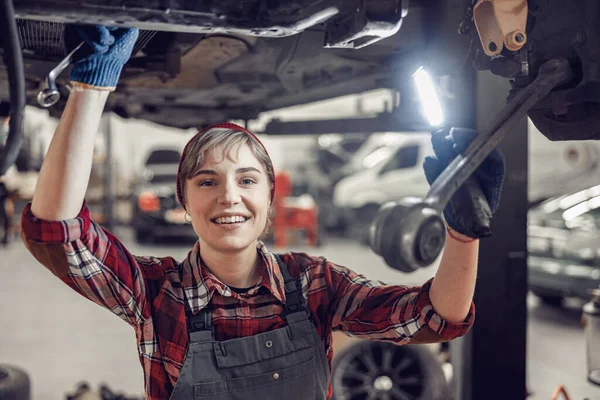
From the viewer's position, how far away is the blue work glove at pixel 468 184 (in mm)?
1022

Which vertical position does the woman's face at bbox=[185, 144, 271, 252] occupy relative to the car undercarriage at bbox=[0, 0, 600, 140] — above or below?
below

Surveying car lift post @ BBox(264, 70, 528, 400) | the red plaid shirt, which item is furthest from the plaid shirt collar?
car lift post @ BBox(264, 70, 528, 400)

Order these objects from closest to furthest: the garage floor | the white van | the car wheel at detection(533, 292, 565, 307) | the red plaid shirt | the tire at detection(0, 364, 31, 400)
Answer: the red plaid shirt < the tire at detection(0, 364, 31, 400) < the garage floor < the car wheel at detection(533, 292, 565, 307) < the white van

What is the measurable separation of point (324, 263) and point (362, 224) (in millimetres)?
6959

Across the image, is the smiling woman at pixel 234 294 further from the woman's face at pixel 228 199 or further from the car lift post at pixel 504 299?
the car lift post at pixel 504 299

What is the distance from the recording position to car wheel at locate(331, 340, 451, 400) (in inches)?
102

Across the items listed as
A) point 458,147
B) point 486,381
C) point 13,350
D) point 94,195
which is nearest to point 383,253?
point 458,147

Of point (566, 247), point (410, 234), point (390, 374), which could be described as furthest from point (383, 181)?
point (410, 234)

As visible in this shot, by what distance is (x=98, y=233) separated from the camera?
3.78ft

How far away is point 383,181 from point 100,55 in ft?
22.4

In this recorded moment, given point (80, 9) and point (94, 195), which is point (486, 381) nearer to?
point (80, 9)

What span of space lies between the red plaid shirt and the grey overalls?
3 cm

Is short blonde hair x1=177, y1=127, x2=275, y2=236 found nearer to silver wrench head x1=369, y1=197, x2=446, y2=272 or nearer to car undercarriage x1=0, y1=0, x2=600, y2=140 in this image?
car undercarriage x1=0, y1=0, x2=600, y2=140

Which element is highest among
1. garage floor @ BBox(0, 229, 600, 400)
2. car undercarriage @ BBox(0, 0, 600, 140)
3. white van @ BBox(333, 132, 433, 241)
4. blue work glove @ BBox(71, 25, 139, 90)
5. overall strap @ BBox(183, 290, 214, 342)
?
white van @ BBox(333, 132, 433, 241)
